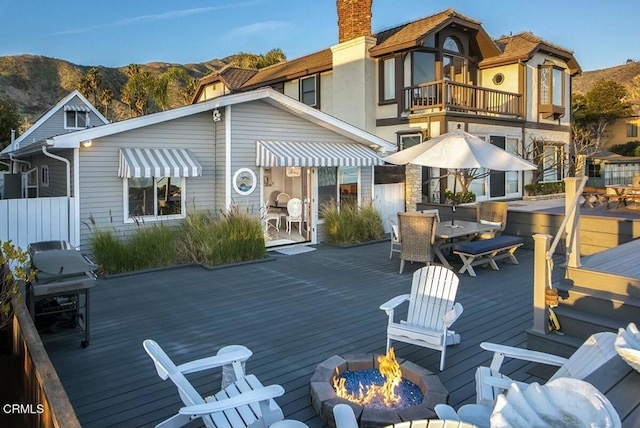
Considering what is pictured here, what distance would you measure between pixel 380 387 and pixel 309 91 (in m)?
18.9

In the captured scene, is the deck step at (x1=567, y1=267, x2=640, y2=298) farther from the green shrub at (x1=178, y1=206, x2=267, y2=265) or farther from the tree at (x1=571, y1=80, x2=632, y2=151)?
the tree at (x1=571, y1=80, x2=632, y2=151)

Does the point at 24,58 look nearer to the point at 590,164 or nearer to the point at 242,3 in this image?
the point at 242,3

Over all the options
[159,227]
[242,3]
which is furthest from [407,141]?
[242,3]

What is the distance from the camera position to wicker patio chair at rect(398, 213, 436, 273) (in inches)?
353

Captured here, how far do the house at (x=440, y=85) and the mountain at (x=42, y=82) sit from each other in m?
54.6

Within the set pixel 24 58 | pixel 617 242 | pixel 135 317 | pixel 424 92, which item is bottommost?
pixel 135 317

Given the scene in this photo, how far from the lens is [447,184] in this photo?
55.7 feet

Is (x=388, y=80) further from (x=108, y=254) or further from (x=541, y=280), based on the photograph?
(x=541, y=280)

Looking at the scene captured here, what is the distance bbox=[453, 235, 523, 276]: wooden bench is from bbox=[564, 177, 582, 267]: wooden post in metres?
3.12

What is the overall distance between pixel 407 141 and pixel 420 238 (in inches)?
361

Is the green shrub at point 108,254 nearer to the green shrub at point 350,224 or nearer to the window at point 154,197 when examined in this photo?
the window at point 154,197

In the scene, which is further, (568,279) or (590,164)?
(590,164)

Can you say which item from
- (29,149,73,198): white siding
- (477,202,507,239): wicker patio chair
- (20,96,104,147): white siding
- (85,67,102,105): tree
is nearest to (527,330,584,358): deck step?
(477,202,507,239): wicker patio chair

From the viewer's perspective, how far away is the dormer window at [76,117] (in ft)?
86.3
